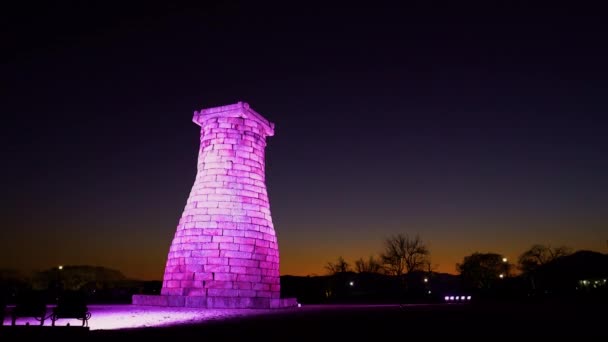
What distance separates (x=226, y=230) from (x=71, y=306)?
902 cm

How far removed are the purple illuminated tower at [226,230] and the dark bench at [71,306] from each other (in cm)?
717

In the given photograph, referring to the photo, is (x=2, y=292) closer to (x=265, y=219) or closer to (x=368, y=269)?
(x=265, y=219)

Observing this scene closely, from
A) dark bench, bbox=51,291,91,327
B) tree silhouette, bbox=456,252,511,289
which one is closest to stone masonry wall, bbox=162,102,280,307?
dark bench, bbox=51,291,91,327

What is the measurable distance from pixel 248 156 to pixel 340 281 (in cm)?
5194

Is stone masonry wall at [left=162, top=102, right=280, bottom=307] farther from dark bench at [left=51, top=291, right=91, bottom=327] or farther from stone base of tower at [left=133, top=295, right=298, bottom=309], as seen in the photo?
dark bench at [left=51, top=291, right=91, bottom=327]

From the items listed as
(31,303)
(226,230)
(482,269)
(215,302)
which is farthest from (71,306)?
(482,269)

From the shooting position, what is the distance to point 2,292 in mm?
8109

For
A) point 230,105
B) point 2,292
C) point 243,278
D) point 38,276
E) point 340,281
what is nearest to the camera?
point 2,292

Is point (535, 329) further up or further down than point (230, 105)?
further down

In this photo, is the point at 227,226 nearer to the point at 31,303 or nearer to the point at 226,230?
the point at 226,230

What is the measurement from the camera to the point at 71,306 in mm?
9344

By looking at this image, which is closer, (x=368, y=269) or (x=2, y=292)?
(x=2, y=292)

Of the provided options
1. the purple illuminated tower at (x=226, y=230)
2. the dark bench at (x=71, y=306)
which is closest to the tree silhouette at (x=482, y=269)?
the purple illuminated tower at (x=226, y=230)

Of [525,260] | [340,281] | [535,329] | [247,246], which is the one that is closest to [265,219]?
[247,246]
